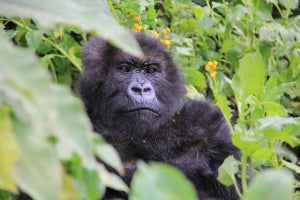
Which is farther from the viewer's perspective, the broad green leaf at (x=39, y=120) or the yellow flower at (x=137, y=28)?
the yellow flower at (x=137, y=28)

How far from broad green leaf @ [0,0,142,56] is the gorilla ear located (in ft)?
7.37

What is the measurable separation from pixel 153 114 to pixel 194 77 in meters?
0.81

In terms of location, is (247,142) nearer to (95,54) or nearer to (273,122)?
(273,122)

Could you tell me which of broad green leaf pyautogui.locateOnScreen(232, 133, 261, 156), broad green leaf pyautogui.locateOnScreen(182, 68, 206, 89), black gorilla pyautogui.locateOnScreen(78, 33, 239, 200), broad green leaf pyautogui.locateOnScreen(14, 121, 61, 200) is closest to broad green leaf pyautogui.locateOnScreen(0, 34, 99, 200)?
broad green leaf pyautogui.locateOnScreen(14, 121, 61, 200)

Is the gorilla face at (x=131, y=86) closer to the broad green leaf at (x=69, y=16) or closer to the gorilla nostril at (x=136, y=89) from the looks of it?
the gorilla nostril at (x=136, y=89)

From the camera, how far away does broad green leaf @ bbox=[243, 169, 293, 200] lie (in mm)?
799

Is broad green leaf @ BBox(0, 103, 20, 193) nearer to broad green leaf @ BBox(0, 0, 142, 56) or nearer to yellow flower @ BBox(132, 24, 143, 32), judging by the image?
broad green leaf @ BBox(0, 0, 142, 56)

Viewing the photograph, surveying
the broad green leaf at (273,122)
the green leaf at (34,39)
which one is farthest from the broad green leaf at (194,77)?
the broad green leaf at (273,122)

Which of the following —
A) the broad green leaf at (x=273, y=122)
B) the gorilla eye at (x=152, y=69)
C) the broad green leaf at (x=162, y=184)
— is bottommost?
the gorilla eye at (x=152, y=69)

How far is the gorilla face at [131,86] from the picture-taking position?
3.02 meters

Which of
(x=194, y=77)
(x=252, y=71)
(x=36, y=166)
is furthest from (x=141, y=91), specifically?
(x=36, y=166)

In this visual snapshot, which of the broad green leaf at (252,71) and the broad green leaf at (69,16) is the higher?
the broad green leaf at (69,16)

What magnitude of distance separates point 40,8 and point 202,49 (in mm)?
3628

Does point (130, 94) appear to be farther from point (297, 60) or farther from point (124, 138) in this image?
point (297, 60)
